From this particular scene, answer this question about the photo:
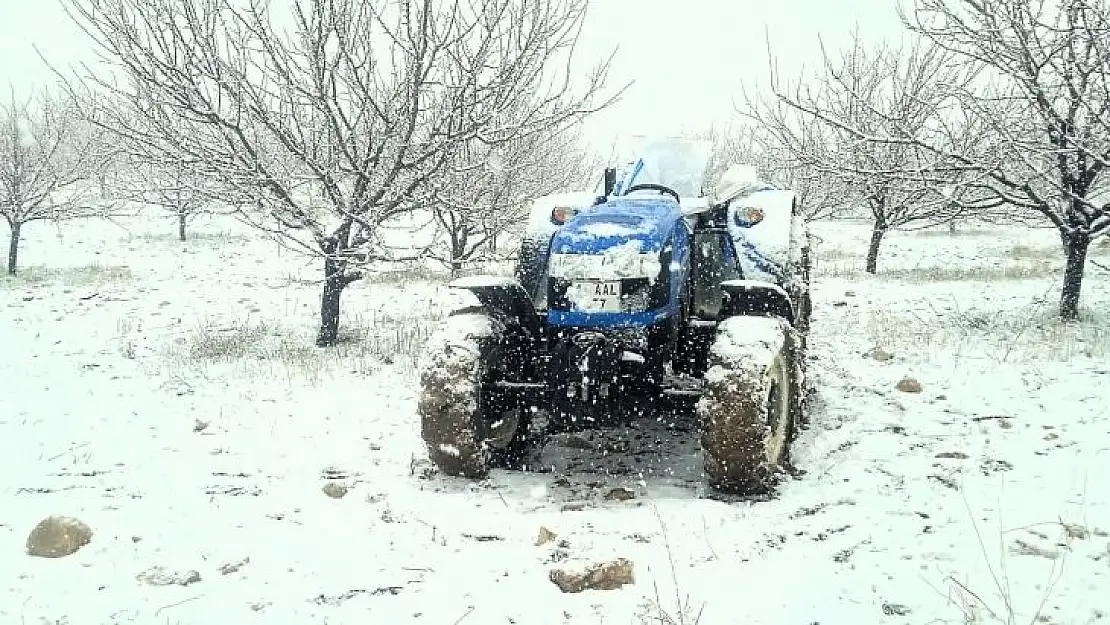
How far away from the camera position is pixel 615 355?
158 inches

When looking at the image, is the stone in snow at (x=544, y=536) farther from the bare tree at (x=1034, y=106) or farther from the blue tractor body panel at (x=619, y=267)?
the bare tree at (x=1034, y=106)

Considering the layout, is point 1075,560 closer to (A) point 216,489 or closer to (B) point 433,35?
(A) point 216,489

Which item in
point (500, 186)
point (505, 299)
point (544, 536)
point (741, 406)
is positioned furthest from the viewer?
point (500, 186)

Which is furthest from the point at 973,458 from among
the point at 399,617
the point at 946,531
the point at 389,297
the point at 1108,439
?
the point at 389,297

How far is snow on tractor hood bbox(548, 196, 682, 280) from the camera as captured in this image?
417 cm

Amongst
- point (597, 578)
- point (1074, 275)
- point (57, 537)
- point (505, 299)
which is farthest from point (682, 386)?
point (1074, 275)

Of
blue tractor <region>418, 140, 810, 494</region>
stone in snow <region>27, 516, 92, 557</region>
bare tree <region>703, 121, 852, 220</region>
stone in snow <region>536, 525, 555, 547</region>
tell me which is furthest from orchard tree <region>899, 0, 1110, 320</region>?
stone in snow <region>27, 516, 92, 557</region>

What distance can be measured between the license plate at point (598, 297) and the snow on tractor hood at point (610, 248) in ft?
0.14

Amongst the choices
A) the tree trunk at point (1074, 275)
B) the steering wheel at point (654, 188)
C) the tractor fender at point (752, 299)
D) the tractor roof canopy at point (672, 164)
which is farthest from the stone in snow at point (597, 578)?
the tree trunk at point (1074, 275)

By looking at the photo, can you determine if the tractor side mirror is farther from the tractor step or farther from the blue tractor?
the tractor step

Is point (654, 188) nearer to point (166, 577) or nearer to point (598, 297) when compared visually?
point (598, 297)

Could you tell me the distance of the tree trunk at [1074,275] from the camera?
27.8 feet

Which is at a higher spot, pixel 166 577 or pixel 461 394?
pixel 461 394

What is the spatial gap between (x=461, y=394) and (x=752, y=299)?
1690 mm
